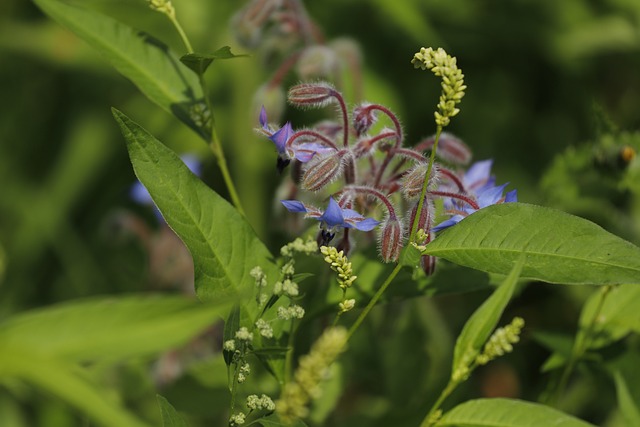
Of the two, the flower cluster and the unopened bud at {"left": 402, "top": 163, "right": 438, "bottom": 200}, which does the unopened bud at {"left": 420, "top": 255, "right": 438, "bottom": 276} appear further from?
the unopened bud at {"left": 402, "top": 163, "right": 438, "bottom": 200}

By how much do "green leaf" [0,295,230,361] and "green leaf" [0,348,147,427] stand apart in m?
0.02

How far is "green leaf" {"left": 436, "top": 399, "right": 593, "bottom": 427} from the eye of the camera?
4.59 ft

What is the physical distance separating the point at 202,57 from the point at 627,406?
3.55ft

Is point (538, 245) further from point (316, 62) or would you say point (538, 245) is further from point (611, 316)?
point (316, 62)

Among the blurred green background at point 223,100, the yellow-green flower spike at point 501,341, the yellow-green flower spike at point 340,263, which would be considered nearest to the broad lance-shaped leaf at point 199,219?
the yellow-green flower spike at point 340,263

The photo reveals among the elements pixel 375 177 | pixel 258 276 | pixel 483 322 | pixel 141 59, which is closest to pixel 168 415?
pixel 258 276

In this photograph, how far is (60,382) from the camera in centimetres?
108

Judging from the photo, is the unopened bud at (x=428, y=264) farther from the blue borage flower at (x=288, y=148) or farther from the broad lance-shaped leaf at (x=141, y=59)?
the broad lance-shaped leaf at (x=141, y=59)

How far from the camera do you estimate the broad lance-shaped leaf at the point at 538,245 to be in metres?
1.49

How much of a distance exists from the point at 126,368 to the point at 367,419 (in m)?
0.78

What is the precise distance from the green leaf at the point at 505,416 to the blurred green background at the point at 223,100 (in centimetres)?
244

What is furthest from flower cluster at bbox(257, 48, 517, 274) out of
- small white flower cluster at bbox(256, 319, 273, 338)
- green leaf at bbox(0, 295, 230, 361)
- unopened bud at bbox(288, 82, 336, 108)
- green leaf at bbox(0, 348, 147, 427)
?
green leaf at bbox(0, 348, 147, 427)

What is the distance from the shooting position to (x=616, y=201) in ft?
12.4

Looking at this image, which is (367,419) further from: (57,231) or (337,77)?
(57,231)
